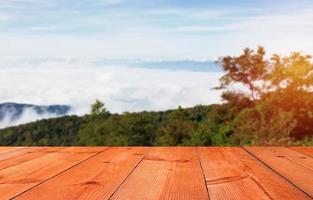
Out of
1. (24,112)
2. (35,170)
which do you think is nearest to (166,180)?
(35,170)

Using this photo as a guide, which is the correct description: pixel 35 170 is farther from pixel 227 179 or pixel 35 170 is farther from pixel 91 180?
pixel 227 179

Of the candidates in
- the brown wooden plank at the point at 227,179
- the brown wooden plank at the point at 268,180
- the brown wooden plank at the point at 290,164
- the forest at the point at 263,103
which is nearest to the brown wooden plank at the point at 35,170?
the brown wooden plank at the point at 227,179

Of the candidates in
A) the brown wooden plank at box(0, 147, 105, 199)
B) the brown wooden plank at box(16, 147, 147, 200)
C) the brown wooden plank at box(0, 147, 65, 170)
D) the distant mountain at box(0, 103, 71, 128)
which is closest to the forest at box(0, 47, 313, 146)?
the brown wooden plank at box(0, 147, 65, 170)

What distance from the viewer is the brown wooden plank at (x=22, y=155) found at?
8.06 ft

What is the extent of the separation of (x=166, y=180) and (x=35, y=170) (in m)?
0.59

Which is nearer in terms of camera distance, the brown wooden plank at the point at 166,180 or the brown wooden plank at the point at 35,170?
the brown wooden plank at the point at 166,180

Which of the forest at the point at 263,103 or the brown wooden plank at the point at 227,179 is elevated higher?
the forest at the point at 263,103

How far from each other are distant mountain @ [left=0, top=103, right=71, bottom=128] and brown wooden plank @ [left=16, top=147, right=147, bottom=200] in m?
91.2

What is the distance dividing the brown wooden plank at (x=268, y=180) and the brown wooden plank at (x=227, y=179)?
2 centimetres

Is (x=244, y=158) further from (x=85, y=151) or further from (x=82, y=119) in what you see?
(x=82, y=119)

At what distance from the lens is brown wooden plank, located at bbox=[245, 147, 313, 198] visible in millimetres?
1885

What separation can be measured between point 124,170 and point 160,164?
0.22m

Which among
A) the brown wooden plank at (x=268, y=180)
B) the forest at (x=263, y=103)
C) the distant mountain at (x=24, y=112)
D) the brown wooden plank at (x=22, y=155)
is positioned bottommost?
the brown wooden plank at (x=268, y=180)

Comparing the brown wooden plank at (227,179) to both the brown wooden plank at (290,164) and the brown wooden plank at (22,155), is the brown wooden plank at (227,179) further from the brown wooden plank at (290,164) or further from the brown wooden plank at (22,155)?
the brown wooden plank at (22,155)
